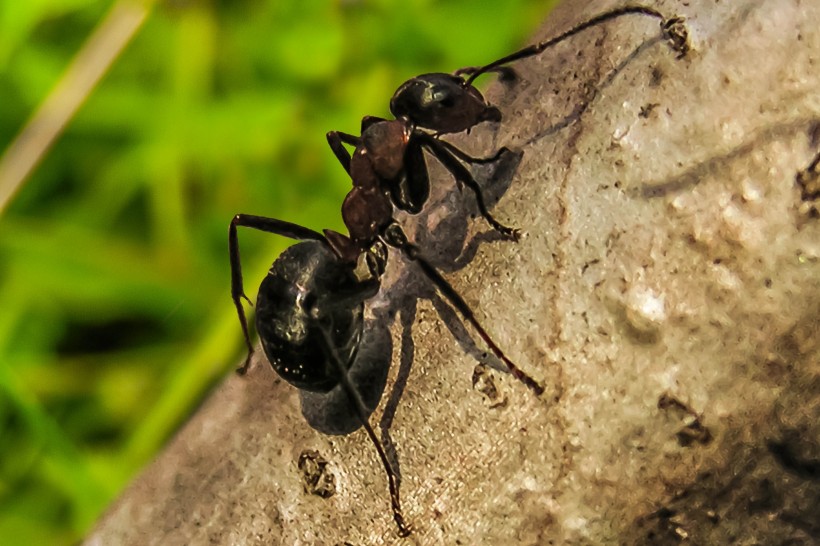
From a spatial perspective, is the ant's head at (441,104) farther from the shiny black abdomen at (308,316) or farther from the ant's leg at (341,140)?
the shiny black abdomen at (308,316)

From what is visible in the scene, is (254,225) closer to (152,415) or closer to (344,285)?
(344,285)

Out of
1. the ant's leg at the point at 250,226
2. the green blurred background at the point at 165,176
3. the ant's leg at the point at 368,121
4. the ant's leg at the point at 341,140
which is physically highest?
the ant's leg at the point at 368,121

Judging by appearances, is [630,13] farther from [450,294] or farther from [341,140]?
[341,140]

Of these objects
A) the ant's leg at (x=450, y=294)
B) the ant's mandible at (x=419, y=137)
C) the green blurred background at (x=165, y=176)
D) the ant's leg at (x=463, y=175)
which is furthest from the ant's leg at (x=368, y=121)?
the green blurred background at (x=165, y=176)

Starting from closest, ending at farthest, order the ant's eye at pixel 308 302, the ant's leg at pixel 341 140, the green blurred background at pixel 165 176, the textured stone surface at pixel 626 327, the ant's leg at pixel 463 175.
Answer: the textured stone surface at pixel 626 327 < the ant's leg at pixel 463 175 < the ant's eye at pixel 308 302 < the ant's leg at pixel 341 140 < the green blurred background at pixel 165 176

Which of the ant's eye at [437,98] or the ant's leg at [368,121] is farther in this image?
the ant's leg at [368,121]

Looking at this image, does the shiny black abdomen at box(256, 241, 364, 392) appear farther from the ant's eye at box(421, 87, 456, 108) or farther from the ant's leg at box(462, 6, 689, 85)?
the ant's leg at box(462, 6, 689, 85)

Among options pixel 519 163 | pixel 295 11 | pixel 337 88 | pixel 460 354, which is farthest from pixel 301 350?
pixel 295 11

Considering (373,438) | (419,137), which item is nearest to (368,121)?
(419,137)

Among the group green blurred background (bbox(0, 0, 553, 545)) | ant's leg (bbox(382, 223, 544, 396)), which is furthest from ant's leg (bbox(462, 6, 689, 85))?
green blurred background (bbox(0, 0, 553, 545))
